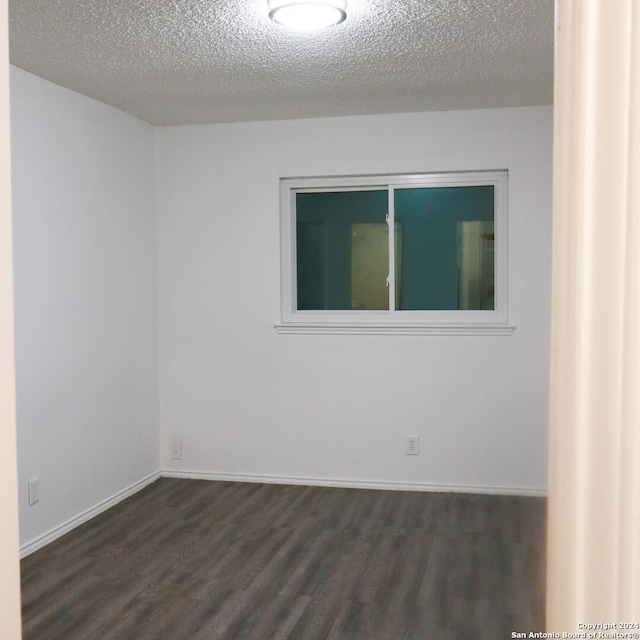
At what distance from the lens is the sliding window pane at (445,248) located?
4.68 meters

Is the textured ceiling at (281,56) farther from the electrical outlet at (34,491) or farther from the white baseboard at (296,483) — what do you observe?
the white baseboard at (296,483)

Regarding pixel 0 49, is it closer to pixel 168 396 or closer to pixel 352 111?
pixel 352 111

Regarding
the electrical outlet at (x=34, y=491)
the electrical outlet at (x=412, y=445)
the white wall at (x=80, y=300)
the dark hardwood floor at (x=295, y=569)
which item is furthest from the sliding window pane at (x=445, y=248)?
the electrical outlet at (x=34, y=491)

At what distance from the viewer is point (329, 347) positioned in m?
4.77

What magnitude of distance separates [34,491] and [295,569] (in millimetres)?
1400

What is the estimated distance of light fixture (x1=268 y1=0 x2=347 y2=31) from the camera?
2756 millimetres

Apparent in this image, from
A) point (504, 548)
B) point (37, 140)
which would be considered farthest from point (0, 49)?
point (504, 548)

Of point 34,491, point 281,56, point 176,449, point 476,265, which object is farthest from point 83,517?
point 476,265

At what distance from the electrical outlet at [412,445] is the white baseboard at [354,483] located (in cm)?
20

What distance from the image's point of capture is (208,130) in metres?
4.86

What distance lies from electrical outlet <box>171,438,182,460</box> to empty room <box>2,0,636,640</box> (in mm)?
16

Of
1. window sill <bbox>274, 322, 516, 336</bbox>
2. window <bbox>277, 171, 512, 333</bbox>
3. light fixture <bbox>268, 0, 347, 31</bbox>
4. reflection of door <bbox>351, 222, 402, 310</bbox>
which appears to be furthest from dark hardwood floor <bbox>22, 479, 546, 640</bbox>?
light fixture <bbox>268, 0, 347, 31</bbox>

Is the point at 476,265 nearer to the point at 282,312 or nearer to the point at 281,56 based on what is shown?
the point at 282,312

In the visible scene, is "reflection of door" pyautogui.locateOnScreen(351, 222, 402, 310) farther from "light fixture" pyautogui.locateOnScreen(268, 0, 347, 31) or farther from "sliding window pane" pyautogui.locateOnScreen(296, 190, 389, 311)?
"light fixture" pyautogui.locateOnScreen(268, 0, 347, 31)
